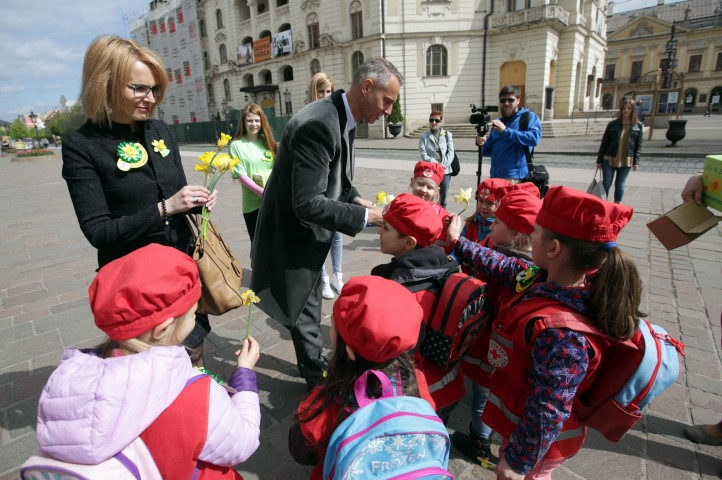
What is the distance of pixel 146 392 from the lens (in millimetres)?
1050

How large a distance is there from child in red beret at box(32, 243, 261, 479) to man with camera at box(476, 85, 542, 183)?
4.04 metres

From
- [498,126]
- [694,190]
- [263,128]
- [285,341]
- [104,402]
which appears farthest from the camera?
[498,126]

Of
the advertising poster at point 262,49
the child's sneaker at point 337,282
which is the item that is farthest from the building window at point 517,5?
the child's sneaker at point 337,282

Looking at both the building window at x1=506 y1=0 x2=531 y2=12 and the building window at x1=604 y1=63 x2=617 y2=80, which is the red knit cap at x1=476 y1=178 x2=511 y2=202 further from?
the building window at x1=604 y1=63 x2=617 y2=80

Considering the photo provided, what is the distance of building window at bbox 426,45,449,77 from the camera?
1152 inches

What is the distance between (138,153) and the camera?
199 cm

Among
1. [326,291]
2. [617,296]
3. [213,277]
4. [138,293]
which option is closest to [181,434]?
[138,293]

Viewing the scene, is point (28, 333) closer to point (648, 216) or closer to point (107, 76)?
point (107, 76)

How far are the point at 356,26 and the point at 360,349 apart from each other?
110ft

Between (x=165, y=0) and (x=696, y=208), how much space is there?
53604 mm

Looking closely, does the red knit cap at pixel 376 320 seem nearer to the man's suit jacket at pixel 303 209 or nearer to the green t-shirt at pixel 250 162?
the man's suit jacket at pixel 303 209

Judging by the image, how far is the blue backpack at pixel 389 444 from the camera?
1.11 m

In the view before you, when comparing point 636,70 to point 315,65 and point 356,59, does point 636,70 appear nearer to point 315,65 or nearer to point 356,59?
point 356,59

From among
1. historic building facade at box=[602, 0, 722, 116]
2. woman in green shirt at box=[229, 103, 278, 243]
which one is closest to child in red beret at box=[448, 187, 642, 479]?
woman in green shirt at box=[229, 103, 278, 243]
